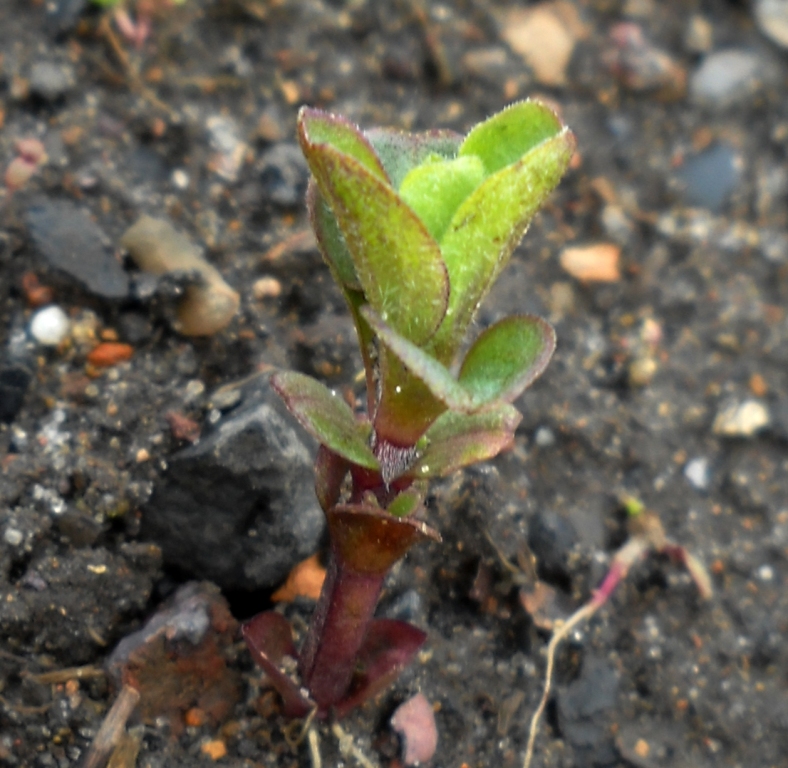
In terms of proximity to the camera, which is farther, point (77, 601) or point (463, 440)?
point (77, 601)

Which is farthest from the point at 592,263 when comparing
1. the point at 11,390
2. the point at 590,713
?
the point at 11,390

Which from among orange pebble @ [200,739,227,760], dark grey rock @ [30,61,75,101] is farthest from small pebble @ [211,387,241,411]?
dark grey rock @ [30,61,75,101]

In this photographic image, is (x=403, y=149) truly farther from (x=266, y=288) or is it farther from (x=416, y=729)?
(x=416, y=729)

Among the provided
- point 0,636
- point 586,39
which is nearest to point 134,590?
Result: point 0,636

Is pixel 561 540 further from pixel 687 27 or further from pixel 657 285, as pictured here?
pixel 687 27

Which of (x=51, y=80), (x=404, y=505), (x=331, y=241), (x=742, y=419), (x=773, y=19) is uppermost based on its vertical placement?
(x=51, y=80)

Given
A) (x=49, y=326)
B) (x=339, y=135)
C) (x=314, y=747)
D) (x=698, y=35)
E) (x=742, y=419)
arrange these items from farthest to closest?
(x=698, y=35), (x=742, y=419), (x=49, y=326), (x=314, y=747), (x=339, y=135)

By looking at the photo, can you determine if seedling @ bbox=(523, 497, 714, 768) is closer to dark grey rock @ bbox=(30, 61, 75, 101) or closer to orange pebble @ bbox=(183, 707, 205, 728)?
orange pebble @ bbox=(183, 707, 205, 728)

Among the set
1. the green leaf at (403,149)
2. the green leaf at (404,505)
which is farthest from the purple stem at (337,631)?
the green leaf at (403,149)
